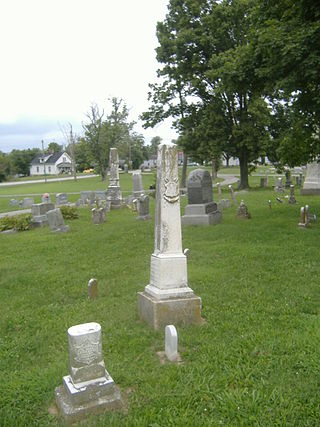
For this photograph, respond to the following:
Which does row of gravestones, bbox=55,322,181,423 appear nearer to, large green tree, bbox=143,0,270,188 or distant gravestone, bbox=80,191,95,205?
distant gravestone, bbox=80,191,95,205

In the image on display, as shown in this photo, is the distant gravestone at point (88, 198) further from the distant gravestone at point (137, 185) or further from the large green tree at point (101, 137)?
the large green tree at point (101, 137)

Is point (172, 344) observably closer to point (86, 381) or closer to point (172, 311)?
point (172, 311)

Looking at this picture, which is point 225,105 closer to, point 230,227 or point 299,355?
point 230,227

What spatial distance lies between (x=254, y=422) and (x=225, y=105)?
26266 mm

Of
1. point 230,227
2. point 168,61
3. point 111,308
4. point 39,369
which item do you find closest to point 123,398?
point 39,369

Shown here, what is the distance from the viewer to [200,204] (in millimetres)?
14062

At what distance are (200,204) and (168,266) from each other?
8435 millimetres

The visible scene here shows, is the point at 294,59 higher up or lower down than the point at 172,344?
higher up

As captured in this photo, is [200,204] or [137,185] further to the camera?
[137,185]

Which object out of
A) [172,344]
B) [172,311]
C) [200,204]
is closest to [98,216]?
[200,204]

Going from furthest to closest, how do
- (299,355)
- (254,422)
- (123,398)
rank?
(299,355) → (123,398) → (254,422)

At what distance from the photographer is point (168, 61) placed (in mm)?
28609

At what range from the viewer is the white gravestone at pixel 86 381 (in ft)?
12.5

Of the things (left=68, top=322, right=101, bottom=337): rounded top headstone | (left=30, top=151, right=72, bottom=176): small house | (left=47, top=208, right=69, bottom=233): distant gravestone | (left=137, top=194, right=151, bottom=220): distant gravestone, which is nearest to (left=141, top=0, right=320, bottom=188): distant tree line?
(left=137, top=194, right=151, bottom=220): distant gravestone
